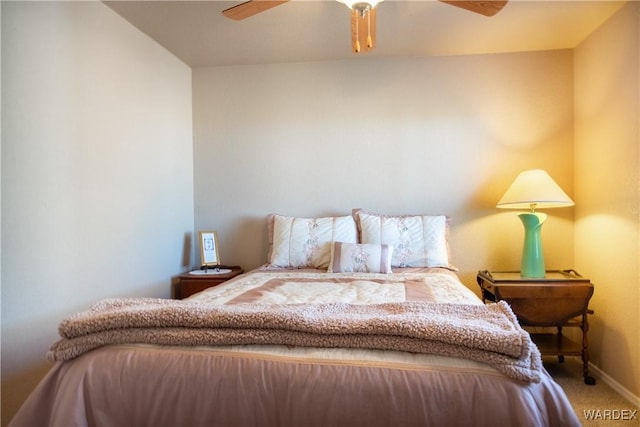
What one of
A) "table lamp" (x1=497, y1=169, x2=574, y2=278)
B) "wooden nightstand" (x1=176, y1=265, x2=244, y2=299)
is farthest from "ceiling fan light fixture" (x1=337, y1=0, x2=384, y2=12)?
"wooden nightstand" (x1=176, y1=265, x2=244, y2=299)

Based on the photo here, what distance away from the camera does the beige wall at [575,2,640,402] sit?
192cm

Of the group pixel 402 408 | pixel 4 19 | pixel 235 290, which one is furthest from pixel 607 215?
pixel 4 19

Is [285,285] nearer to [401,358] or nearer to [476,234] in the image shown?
[401,358]

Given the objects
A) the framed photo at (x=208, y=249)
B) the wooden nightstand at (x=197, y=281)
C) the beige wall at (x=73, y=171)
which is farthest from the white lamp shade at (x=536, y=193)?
the beige wall at (x=73, y=171)

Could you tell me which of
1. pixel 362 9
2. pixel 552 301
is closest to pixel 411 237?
pixel 552 301

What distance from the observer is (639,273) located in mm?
1870

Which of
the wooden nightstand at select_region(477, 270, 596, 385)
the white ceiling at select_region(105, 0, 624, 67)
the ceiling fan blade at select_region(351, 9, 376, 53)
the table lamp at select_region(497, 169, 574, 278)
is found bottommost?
the wooden nightstand at select_region(477, 270, 596, 385)

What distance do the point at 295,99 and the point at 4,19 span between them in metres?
1.77

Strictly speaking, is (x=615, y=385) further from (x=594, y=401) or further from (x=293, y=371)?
(x=293, y=371)

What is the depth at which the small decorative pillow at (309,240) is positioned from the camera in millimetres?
2475

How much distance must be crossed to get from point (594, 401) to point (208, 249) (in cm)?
259

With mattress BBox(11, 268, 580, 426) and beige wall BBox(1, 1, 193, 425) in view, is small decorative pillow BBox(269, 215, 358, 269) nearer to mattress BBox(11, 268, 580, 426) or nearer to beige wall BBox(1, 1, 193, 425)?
beige wall BBox(1, 1, 193, 425)

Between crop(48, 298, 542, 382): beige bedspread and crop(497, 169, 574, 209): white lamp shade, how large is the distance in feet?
4.44

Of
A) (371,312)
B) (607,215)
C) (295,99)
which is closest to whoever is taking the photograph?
(371,312)
